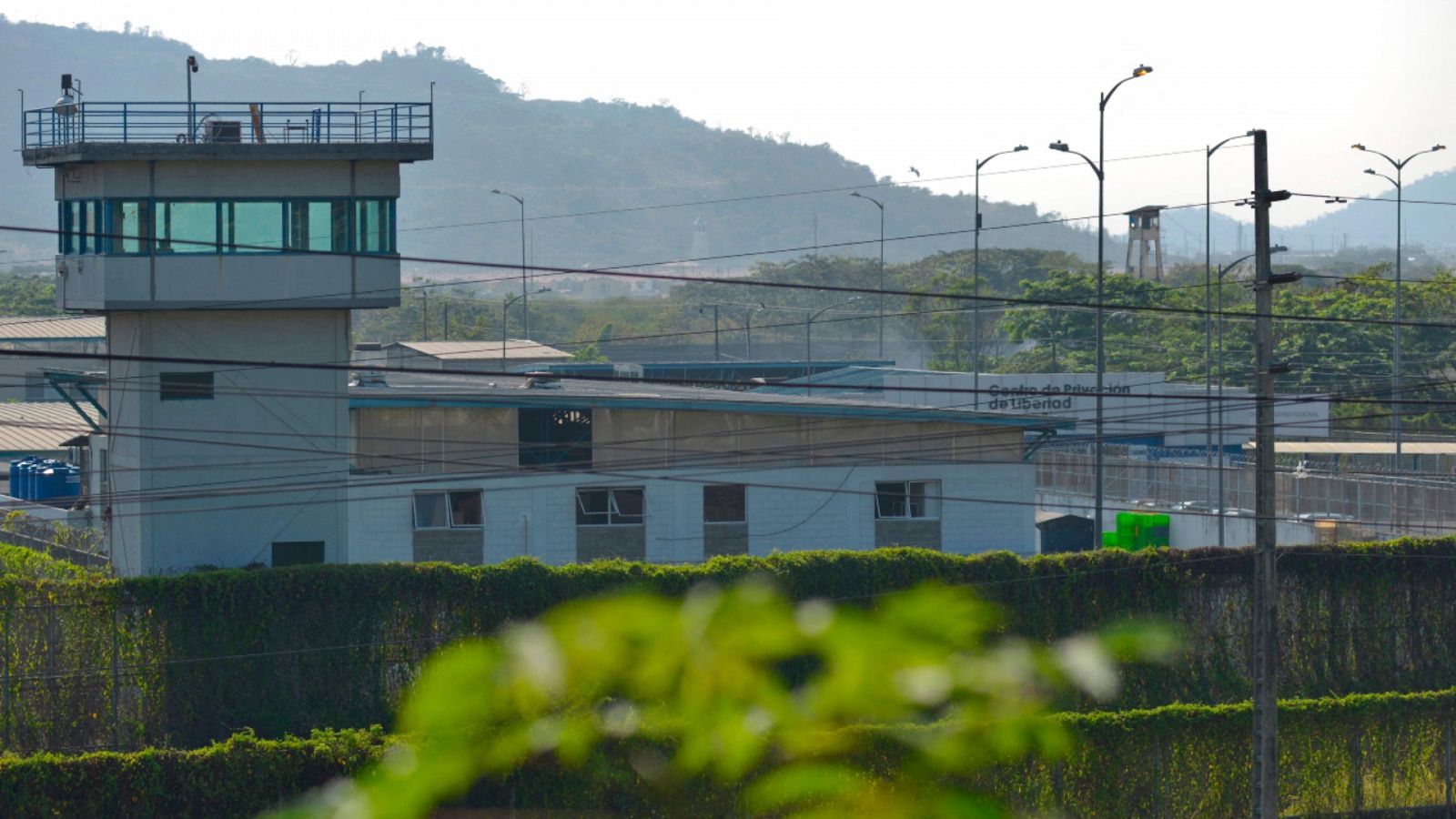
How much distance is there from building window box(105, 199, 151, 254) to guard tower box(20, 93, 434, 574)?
0.04 meters

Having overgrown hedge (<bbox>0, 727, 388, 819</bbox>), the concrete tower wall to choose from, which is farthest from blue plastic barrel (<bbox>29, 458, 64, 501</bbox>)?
overgrown hedge (<bbox>0, 727, 388, 819</bbox>)

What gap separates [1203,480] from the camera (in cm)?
4584

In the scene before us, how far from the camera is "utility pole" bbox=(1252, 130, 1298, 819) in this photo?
50.7 feet

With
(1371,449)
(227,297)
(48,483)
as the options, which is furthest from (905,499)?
(1371,449)

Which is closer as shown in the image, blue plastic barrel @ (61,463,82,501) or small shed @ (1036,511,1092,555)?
blue plastic barrel @ (61,463,82,501)

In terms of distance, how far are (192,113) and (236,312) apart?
4027mm

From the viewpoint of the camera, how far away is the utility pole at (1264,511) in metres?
15.5

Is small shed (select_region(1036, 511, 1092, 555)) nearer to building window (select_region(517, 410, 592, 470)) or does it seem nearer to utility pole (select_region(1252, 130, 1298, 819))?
building window (select_region(517, 410, 592, 470))

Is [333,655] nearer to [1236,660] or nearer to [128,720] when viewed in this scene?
[128,720]

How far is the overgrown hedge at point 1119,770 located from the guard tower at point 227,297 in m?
10.0

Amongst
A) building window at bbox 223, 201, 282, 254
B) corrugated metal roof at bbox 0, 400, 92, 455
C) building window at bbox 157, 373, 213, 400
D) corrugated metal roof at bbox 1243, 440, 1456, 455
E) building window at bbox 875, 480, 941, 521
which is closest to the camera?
building window at bbox 157, 373, 213, 400

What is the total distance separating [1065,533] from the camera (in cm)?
4866

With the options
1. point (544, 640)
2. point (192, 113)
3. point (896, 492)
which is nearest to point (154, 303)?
point (192, 113)

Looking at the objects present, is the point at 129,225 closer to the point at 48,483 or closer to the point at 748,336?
the point at 48,483
